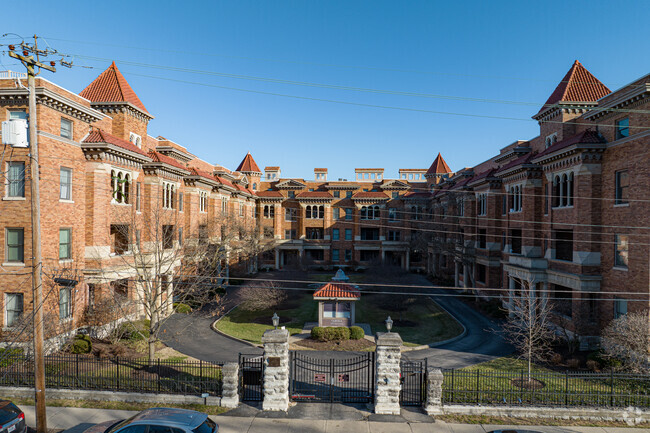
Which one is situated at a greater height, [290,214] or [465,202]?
[465,202]

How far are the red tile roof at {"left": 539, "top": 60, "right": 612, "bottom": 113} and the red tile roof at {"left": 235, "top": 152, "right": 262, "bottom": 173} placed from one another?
135 ft

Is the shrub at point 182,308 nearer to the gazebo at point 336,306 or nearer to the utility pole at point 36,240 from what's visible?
the gazebo at point 336,306

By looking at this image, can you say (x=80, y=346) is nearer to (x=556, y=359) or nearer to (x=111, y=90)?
(x=111, y=90)

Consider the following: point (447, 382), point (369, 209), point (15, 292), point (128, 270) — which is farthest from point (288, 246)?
point (447, 382)

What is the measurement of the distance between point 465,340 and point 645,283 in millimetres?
9950

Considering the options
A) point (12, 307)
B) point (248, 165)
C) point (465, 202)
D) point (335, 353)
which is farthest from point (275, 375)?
point (248, 165)

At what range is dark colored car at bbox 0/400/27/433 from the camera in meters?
10.3

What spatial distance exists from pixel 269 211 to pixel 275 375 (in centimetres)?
4322

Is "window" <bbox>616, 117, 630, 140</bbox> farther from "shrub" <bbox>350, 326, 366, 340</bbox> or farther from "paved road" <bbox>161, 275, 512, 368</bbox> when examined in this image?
"shrub" <bbox>350, 326, 366, 340</bbox>

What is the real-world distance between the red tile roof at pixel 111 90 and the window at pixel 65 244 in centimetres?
1085

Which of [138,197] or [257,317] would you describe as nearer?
[138,197]

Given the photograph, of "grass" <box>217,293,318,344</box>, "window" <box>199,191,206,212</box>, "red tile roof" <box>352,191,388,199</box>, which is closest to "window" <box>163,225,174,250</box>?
"window" <box>199,191,206,212</box>

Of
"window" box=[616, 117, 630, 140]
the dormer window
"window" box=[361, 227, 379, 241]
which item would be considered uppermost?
the dormer window

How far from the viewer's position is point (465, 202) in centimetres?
3844
